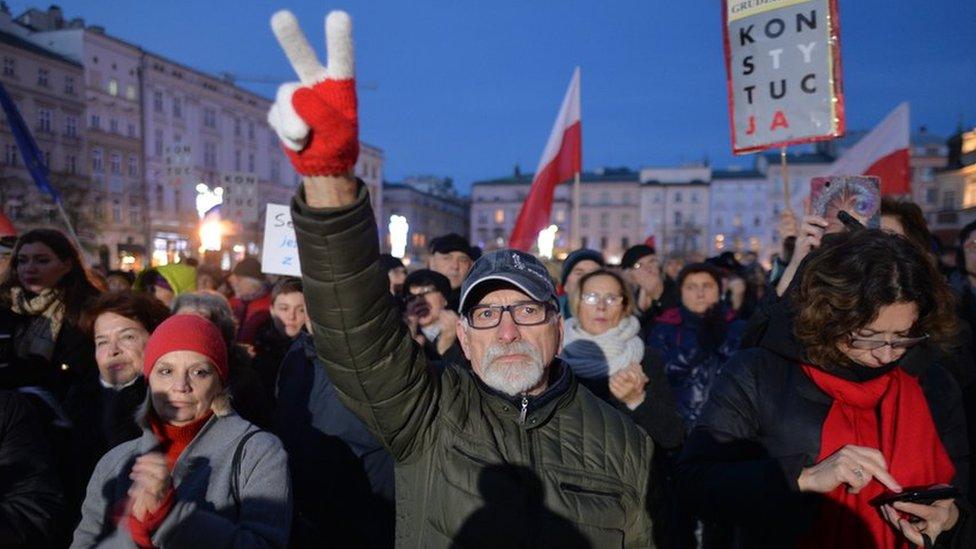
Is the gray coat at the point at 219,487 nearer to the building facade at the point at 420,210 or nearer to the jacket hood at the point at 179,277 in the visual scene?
the jacket hood at the point at 179,277

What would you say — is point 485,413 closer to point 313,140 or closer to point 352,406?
point 352,406

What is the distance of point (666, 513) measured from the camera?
2291 mm

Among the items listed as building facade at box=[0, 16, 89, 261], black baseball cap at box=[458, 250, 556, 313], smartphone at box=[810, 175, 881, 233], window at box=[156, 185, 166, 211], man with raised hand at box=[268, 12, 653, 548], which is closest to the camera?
man with raised hand at box=[268, 12, 653, 548]

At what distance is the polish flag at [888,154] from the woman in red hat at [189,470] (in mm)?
6662

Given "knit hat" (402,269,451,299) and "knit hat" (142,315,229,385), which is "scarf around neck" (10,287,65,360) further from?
"knit hat" (402,269,451,299)

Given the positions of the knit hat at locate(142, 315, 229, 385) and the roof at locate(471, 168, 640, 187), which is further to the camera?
the roof at locate(471, 168, 640, 187)

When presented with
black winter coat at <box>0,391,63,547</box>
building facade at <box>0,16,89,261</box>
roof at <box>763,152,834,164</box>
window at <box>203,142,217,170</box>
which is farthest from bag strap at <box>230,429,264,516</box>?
roof at <box>763,152,834,164</box>

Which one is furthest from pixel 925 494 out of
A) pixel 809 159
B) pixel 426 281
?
pixel 809 159

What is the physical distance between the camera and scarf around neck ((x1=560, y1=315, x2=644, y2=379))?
13.6 ft

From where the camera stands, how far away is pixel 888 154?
24.7ft

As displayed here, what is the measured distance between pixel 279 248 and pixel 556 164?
13.9ft

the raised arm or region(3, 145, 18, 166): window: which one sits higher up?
region(3, 145, 18, 166): window

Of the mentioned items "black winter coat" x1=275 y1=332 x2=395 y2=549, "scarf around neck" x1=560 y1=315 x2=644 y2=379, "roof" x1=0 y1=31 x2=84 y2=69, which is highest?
"roof" x1=0 y1=31 x2=84 y2=69

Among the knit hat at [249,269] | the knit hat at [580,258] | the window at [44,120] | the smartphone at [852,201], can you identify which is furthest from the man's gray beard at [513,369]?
the window at [44,120]
